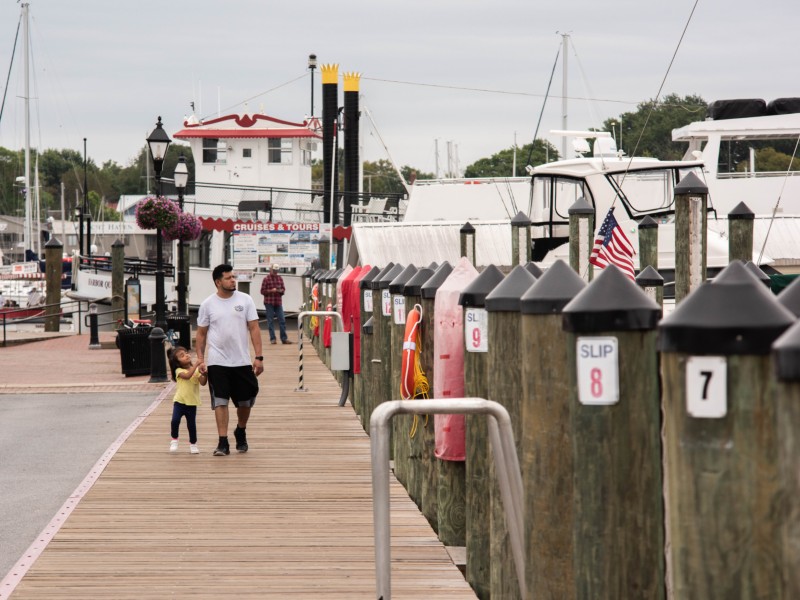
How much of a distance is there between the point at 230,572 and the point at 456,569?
1308mm

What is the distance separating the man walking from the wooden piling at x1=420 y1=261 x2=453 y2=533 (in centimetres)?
312

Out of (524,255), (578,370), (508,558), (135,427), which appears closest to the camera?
(578,370)

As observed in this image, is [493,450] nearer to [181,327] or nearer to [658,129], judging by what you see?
[181,327]

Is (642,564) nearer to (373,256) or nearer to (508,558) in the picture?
(508,558)

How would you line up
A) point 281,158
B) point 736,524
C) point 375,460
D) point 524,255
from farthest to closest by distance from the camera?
point 281,158 < point 524,255 < point 375,460 < point 736,524

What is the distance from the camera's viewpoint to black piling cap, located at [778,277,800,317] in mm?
3750

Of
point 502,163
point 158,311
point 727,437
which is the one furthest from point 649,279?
point 502,163

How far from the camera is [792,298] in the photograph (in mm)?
3787

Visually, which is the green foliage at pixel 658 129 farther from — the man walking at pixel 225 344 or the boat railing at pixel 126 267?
the man walking at pixel 225 344

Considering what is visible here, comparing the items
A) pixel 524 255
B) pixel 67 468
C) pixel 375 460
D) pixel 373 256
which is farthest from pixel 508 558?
pixel 373 256

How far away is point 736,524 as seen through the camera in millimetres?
3314

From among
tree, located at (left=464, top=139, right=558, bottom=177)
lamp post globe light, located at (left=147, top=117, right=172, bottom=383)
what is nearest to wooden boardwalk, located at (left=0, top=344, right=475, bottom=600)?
lamp post globe light, located at (left=147, top=117, right=172, bottom=383)

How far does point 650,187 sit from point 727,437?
20.6 meters

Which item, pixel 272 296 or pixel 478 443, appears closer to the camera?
pixel 478 443
